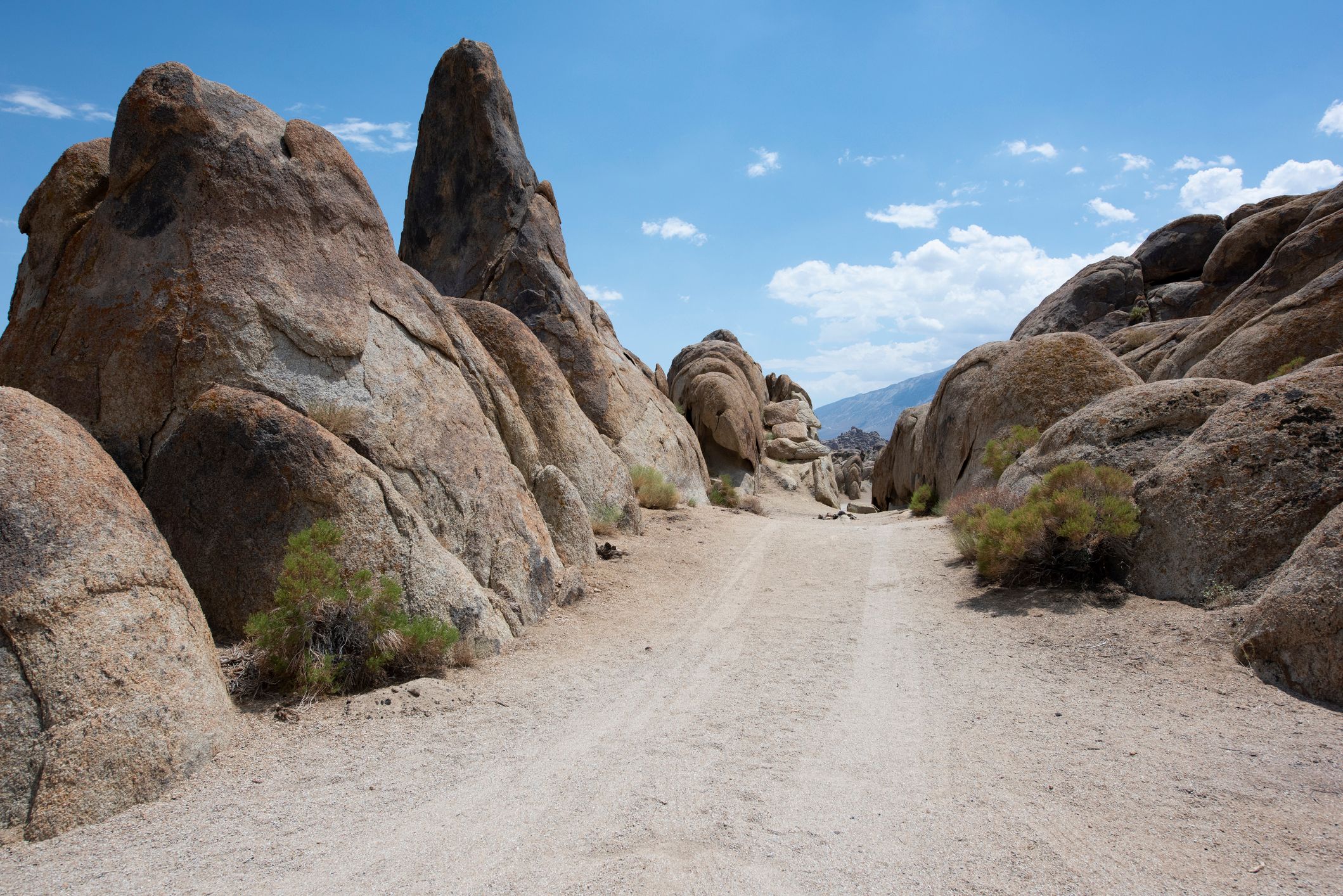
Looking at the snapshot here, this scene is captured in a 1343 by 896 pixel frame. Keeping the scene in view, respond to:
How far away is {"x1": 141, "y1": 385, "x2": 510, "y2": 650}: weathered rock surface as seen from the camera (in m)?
6.01

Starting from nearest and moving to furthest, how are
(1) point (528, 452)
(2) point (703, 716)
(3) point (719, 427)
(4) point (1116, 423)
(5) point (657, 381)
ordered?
(2) point (703, 716), (4) point (1116, 423), (1) point (528, 452), (3) point (719, 427), (5) point (657, 381)

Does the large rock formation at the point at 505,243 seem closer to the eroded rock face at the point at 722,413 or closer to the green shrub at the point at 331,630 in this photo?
the eroded rock face at the point at 722,413

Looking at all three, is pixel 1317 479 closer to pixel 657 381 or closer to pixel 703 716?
pixel 703 716

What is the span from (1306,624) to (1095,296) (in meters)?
28.2

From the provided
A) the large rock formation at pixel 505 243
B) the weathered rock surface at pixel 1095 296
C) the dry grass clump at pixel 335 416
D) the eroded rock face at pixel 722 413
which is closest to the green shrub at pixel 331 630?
the dry grass clump at pixel 335 416

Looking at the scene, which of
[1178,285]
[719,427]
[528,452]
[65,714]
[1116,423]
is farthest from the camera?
[1178,285]

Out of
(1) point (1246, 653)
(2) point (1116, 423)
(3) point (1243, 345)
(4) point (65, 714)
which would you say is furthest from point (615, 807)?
(3) point (1243, 345)

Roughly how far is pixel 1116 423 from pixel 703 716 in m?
6.87

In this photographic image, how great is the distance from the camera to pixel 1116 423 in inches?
373

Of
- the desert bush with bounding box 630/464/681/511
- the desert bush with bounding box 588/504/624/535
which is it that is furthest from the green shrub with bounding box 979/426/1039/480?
the desert bush with bounding box 588/504/624/535

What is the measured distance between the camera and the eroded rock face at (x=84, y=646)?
383 cm

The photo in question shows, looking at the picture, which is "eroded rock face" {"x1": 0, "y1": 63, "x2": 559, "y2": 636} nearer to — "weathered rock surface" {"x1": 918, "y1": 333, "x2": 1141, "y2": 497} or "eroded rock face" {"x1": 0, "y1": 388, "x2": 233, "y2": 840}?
"eroded rock face" {"x1": 0, "y1": 388, "x2": 233, "y2": 840}

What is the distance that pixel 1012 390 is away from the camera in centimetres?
1467

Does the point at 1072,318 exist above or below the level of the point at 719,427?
above
